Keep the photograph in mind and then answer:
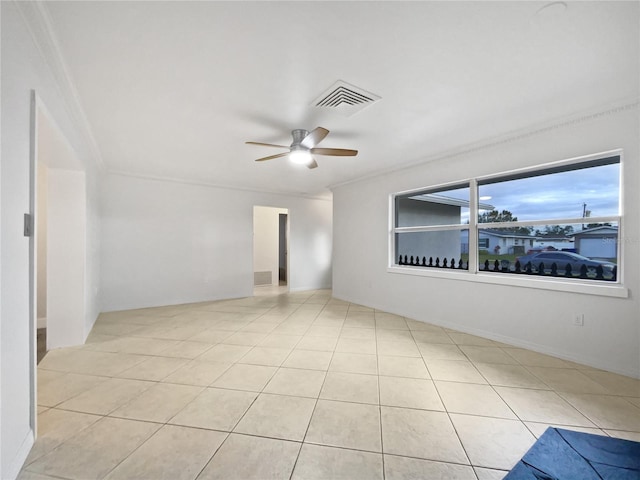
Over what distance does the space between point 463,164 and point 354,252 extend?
2572 millimetres

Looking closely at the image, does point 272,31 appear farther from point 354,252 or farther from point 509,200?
point 354,252

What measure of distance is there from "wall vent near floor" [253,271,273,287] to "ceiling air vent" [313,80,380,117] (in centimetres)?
612

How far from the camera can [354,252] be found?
5.55 meters

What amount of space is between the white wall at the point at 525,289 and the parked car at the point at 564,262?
0.20m

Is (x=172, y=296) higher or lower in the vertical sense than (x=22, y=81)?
lower

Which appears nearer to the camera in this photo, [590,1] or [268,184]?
[590,1]

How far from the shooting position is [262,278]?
7.96m

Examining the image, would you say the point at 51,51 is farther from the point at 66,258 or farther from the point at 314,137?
the point at 66,258

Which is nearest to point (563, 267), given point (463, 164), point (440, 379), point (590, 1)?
point (463, 164)

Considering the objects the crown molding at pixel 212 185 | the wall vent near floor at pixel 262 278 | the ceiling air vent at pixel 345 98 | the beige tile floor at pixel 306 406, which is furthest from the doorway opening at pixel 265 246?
the ceiling air vent at pixel 345 98

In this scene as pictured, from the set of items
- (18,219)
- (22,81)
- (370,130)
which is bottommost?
(18,219)

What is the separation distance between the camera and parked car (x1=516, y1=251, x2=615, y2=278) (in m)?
2.76

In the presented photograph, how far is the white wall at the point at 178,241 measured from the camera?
4.78 meters

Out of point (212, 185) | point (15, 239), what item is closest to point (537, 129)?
point (15, 239)
